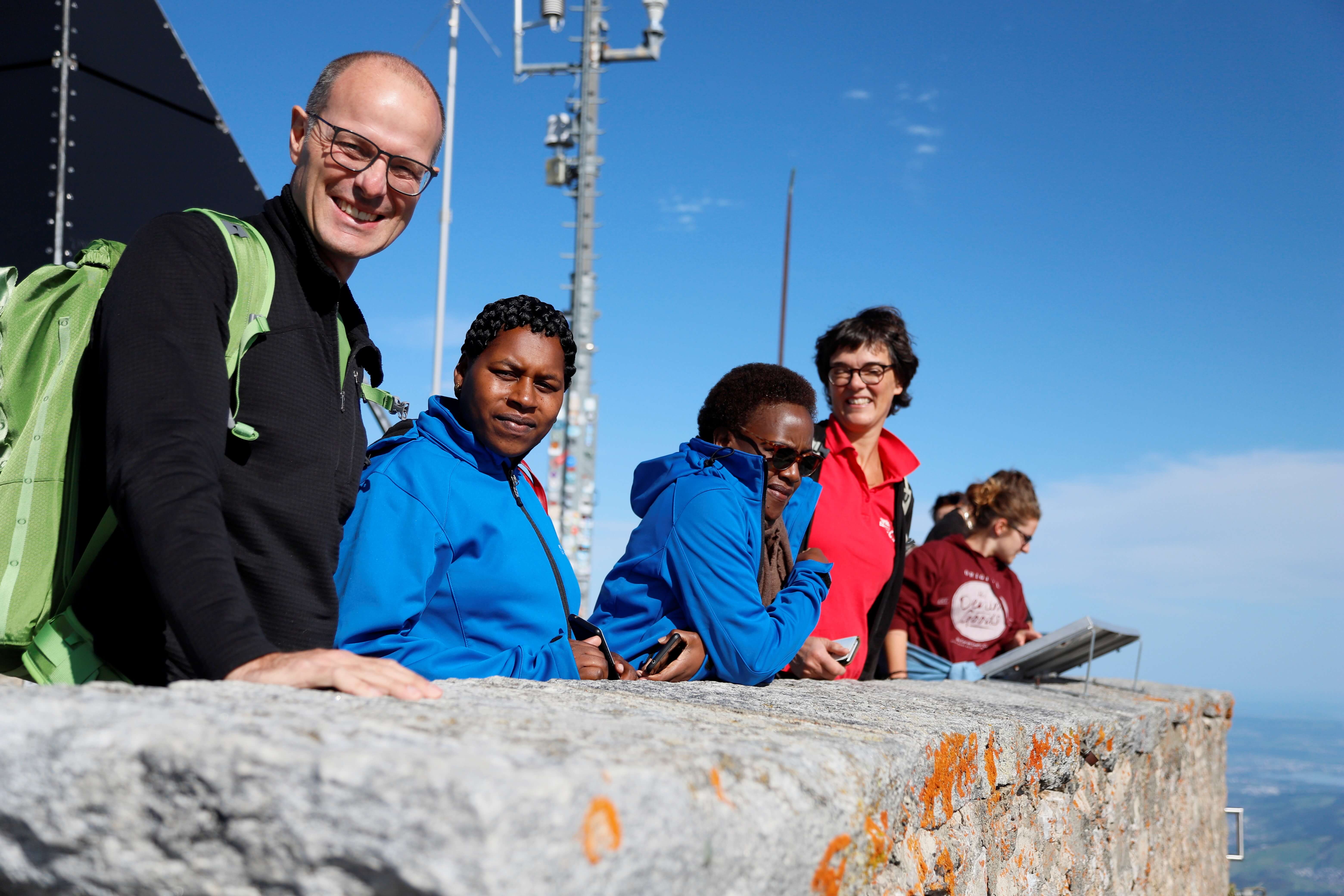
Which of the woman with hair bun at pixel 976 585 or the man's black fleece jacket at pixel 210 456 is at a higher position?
the man's black fleece jacket at pixel 210 456

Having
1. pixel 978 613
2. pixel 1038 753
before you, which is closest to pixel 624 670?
pixel 1038 753

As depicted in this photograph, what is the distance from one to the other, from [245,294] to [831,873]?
1242mm

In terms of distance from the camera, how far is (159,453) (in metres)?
1.24

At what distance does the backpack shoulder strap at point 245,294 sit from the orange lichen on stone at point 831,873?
3.39ft

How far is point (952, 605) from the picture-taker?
14.5ft

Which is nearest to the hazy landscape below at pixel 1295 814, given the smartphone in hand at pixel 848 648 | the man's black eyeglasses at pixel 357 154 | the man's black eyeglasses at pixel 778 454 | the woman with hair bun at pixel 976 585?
the woman with hair bun at pixel 976 585

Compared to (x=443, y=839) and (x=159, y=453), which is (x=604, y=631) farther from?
(x=443, y=839)

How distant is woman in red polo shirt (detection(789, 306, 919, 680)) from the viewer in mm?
3385

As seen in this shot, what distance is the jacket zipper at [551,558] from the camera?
84.3 inches

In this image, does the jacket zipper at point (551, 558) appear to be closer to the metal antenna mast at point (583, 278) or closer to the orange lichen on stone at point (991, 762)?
the orange lichen on stone at point (991, 762)

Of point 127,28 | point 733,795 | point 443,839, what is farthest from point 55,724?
point 127,28

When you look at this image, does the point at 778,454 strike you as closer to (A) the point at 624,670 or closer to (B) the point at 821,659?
(B) the point at 821,659

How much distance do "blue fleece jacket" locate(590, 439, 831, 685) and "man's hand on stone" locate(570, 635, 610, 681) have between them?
0.26 m

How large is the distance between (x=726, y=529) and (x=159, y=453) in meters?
1.48
